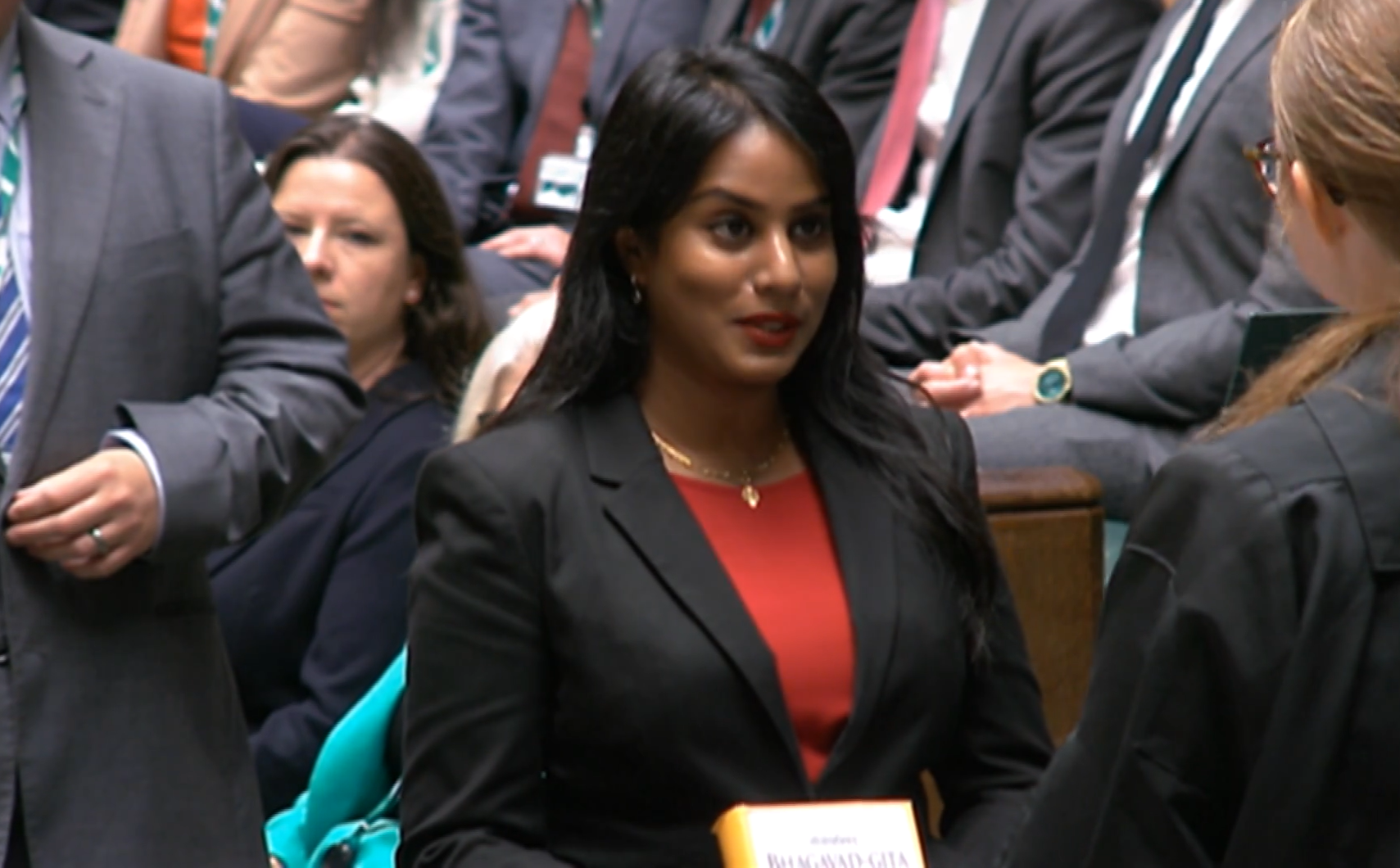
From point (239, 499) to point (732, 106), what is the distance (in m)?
0.70

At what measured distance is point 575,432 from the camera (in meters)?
2.21

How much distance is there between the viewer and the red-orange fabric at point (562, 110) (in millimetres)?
5117

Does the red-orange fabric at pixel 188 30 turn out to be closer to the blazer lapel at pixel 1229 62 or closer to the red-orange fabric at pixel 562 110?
Answer: the red-orange fabric at pixel 562 110

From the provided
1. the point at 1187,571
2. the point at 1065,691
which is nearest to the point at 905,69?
the point at 1065,691

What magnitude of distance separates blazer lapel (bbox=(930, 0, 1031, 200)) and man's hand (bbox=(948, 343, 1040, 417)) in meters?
0.61

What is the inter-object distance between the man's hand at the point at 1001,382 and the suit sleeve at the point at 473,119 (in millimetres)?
1659

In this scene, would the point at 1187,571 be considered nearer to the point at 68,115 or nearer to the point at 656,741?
the point at 656,741

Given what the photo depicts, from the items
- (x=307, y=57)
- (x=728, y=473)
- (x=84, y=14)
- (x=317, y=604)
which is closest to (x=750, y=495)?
(x=728, y=473)

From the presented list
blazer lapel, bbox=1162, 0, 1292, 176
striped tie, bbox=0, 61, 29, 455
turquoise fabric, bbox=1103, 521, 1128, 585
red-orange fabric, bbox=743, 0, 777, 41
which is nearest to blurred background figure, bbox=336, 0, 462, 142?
red-orange fabric, bbox=743, 0, 777, 41

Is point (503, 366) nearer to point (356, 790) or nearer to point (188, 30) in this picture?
point (356, 790)

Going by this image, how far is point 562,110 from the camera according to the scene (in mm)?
5184

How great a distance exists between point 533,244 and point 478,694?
9.27 ft

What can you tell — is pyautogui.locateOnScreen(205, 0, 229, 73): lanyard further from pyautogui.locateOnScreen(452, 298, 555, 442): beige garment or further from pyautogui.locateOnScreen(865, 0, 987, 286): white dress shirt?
pyautogui.locateOnScreen(452, 298, 555, 442): beige garment

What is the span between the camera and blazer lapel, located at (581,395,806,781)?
2.05m
